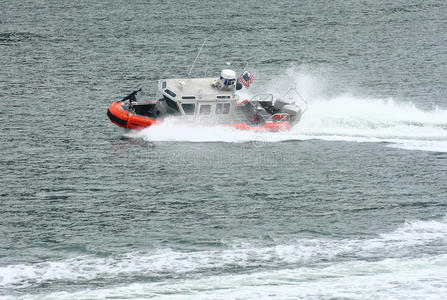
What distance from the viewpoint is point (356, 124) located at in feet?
139

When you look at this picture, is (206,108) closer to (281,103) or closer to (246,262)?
(281,103)

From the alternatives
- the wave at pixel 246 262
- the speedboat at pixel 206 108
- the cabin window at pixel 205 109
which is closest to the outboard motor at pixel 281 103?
the speedboat at pixel 206 108

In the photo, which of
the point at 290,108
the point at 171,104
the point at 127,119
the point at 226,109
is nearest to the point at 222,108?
the point at 226,109

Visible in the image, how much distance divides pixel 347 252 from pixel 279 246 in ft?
9.38

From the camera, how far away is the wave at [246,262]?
25.9 meters

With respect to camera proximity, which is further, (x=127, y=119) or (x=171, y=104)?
(x=171, y=104)

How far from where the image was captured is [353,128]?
137ft

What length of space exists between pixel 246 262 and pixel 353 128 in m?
17.4

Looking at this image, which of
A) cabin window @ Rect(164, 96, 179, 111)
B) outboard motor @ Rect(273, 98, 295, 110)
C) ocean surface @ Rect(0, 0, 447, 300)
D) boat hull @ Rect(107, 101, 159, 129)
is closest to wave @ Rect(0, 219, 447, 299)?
ocean surface @ Rect(0, 0, 447, 300)

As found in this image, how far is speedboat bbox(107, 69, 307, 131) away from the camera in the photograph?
1567 inches

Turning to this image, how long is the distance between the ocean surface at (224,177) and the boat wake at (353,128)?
13 centimetres

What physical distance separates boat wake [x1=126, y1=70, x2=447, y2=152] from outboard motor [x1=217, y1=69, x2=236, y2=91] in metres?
2.59

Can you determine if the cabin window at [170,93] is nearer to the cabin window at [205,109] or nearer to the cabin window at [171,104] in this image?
the cabin window at [171,104]

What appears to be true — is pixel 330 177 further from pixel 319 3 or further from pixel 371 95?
pixel 319 3
